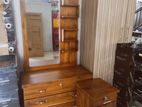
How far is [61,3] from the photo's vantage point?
7.19 ft

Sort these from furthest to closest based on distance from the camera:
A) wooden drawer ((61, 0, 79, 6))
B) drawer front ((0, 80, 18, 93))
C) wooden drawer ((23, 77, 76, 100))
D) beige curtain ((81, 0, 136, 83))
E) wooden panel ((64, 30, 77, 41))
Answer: wooden panel ((64, 30, 77, 41)), wooden drawer ((61, 0, 79, 6)), beige curtain ((81, 0, 136, 83)), wooden drawer ((23, 77, 76, 100)), drawer front ((0, 80, 18, 93))

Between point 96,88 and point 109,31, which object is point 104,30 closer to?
point 109,31

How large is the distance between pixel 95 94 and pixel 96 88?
14cm

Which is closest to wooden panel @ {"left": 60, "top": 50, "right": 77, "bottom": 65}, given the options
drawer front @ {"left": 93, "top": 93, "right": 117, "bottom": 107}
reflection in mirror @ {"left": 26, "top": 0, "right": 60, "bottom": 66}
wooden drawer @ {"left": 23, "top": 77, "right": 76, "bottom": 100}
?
reflection in mirror @ {"left": 26, "top": 0, "right": 60, "bottom": 66}

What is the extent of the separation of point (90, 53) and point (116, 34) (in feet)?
1.54

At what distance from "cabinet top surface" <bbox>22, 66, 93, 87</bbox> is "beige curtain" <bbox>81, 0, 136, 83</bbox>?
184mm

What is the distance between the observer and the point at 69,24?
2.33m

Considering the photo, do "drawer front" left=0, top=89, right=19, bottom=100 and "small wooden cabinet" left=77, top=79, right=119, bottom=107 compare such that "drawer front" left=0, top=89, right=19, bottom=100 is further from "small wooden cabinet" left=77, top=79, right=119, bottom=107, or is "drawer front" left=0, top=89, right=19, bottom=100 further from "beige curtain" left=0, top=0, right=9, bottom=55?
"small wooden cabinet" left=77, top=79, right=119, bottom=107

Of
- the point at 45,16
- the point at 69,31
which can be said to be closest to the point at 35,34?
the point at 45,16

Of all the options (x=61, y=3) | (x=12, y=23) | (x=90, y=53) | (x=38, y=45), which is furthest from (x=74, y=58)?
(x=12, y=23)

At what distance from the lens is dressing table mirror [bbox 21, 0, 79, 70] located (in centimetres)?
210

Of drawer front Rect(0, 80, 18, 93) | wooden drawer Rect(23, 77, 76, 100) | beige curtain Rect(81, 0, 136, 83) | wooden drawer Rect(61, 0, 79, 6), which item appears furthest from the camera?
wooden drawer Rect(61, 0, 79, 6)

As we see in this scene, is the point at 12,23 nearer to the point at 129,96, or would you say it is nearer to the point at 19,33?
the point at 19,33

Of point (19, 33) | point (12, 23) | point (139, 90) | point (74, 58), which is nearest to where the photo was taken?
point (12, 23)
